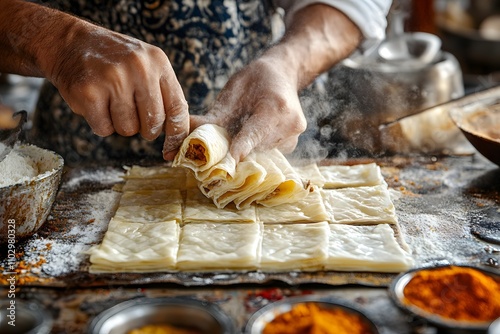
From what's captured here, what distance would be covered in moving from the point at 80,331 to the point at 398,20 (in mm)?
4146

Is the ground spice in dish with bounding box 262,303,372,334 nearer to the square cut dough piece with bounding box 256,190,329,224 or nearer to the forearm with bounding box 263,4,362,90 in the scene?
the square cut dough piece with bounding box 256,190,329,224

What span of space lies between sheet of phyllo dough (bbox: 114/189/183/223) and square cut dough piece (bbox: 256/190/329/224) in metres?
0.42

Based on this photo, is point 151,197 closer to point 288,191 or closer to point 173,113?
point 173,113

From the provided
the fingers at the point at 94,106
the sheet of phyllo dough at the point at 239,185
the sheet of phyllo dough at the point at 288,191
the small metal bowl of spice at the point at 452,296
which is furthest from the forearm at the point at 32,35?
the small metal bowl of spice at the point at 452,296

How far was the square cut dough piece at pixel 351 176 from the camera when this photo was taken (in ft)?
11.1

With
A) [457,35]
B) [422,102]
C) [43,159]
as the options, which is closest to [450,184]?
[422,102]

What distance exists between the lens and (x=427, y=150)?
433cm

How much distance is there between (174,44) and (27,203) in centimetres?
144

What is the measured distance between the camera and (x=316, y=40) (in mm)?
3941

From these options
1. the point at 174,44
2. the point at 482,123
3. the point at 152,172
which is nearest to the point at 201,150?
the point at 152,172

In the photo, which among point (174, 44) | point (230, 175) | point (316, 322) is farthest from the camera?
point (174, 44)

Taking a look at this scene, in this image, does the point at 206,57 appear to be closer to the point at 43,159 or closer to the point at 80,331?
the point at 43,159

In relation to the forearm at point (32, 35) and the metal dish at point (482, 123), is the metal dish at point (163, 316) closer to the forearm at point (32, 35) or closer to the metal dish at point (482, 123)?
the forearm at point (32, 35)

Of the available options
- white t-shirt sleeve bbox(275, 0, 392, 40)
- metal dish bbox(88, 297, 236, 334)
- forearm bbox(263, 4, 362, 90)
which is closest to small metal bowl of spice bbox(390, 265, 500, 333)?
metal dish bbox(88, 297, 236, 334)
